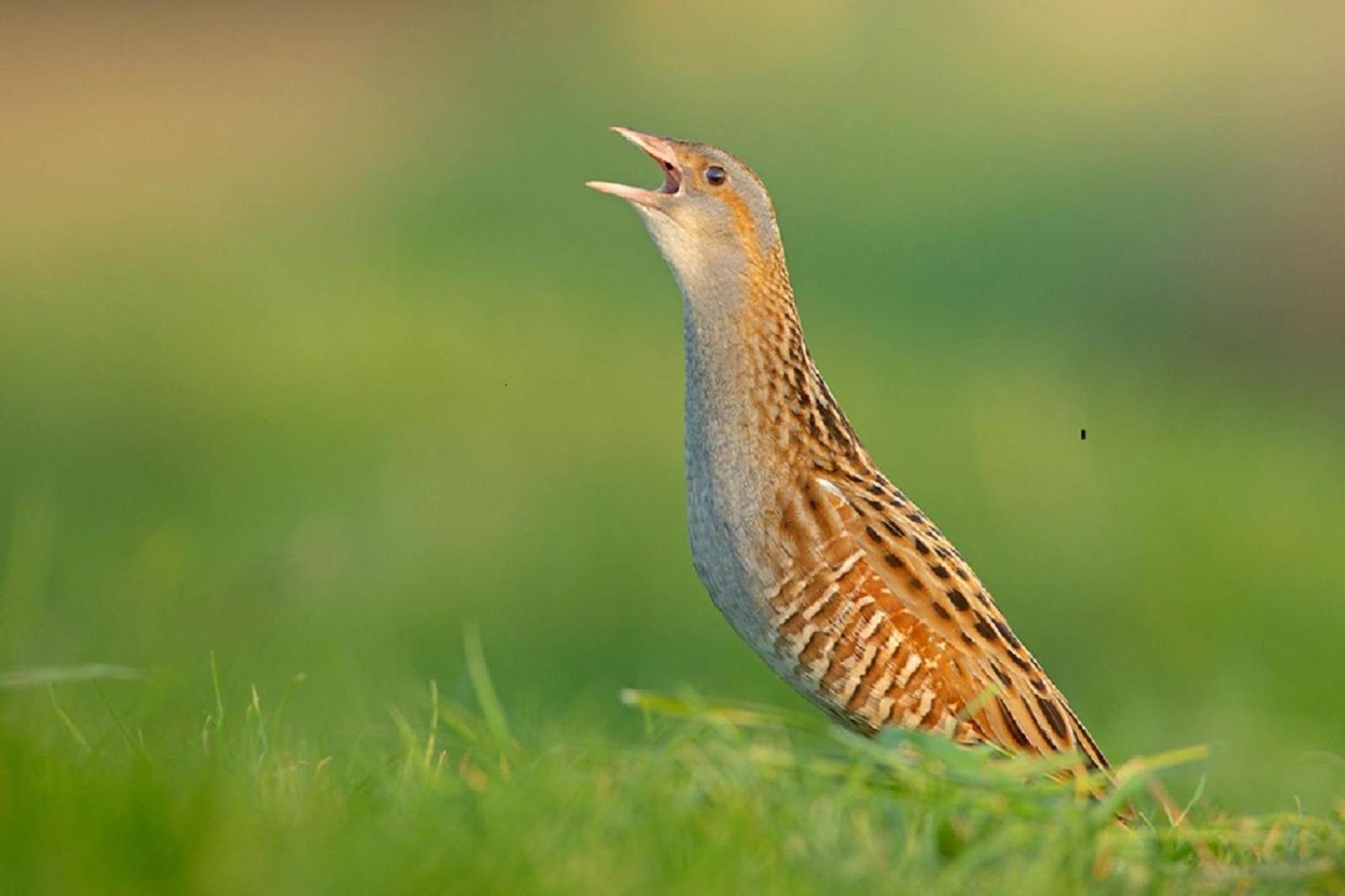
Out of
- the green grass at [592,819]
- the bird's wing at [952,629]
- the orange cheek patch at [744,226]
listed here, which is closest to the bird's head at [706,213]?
the orange cheek patch at [744,226]

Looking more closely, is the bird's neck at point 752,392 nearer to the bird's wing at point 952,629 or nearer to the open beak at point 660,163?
the bird's wing at point 952,629

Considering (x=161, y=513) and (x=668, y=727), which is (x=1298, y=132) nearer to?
(x=161, y=513)

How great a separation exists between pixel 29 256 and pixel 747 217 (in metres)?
11.9

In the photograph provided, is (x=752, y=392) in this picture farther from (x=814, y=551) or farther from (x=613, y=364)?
(x=613, y=364)

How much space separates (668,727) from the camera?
4.59 metres

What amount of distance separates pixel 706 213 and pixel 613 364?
852cm

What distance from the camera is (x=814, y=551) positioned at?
5.27 meters

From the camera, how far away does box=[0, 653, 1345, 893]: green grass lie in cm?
319

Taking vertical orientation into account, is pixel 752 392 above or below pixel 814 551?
above

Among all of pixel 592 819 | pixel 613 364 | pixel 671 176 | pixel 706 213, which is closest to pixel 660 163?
pixel 671 176

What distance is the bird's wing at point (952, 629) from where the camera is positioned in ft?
17.2

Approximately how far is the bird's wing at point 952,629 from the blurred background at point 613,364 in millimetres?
758

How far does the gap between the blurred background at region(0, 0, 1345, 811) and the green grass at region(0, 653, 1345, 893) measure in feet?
1.48

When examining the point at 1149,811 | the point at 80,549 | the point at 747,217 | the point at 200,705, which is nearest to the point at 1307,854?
the point at 1149,811
